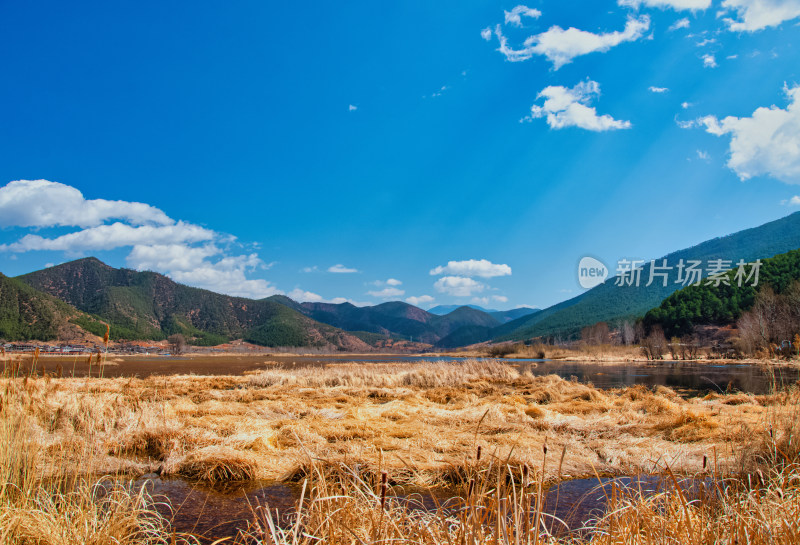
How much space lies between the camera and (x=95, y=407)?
9.95 meters

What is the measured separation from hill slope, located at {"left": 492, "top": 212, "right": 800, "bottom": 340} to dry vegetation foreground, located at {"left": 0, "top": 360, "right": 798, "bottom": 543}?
145 meters

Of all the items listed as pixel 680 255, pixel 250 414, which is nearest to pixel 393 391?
pixel 250 414

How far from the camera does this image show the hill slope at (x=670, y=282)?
152375 millimetres

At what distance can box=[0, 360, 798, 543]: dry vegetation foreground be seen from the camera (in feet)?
15.9

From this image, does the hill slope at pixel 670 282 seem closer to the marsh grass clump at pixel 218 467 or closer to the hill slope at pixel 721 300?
the hill slope at pixel 721 300

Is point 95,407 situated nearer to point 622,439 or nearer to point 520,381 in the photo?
point 622,439

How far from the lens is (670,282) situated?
164375 mm

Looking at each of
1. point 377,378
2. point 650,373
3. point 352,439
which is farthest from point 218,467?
point 650,373

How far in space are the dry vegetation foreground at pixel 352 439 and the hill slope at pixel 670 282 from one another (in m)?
145

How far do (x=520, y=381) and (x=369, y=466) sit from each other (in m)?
19.4

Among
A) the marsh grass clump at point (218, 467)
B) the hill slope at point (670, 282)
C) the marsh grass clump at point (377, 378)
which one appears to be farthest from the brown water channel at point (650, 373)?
the hill slope at point (670, 282)

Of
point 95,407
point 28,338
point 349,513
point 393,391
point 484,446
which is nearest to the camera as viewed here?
point 349,513

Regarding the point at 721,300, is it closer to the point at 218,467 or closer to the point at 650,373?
the point at 650,373
